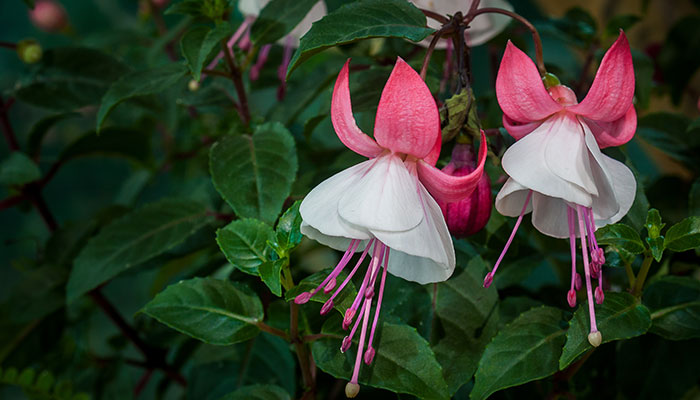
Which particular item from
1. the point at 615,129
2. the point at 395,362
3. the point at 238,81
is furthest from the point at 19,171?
the point at 615,129

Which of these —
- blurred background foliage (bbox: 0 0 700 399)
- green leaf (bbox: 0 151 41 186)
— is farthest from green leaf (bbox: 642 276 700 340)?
green leaf (bbox: 0 151 41 186)

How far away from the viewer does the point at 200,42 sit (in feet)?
1.77

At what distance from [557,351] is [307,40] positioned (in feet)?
0.94

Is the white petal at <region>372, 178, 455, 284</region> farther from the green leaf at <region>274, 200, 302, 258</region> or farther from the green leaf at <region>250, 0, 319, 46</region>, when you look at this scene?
the green leaf at <region>250, 0, 319, 46</region>

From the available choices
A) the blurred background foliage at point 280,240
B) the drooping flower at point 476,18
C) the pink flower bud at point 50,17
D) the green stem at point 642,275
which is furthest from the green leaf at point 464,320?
the pink flower bud at point 50,17

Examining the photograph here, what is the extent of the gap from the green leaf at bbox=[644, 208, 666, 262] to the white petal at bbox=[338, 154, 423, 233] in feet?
0.60

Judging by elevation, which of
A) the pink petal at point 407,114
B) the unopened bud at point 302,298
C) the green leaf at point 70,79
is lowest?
the green leaf at point 70,79

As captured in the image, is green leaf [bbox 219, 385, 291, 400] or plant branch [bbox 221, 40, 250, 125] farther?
plant branch [bbox 221, 40, 250, 125]

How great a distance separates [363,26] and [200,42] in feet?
0.59

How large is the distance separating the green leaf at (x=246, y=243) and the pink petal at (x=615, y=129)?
24cm

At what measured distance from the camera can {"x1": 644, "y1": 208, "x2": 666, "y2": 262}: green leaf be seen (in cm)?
42

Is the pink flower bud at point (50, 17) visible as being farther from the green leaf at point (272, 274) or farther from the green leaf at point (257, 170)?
the green leaf at point (272, 274)

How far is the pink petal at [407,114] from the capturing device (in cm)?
35

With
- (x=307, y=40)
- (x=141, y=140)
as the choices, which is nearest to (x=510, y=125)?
(x=307, y=40)
